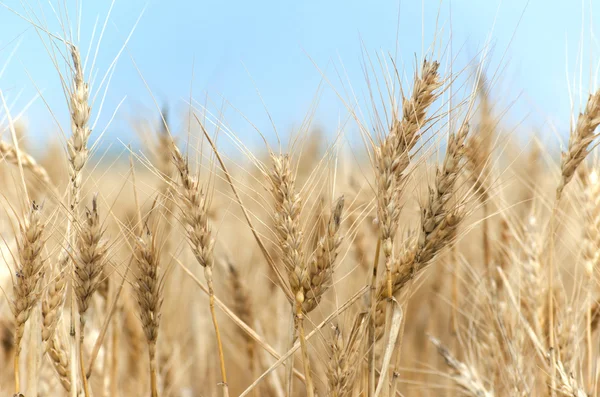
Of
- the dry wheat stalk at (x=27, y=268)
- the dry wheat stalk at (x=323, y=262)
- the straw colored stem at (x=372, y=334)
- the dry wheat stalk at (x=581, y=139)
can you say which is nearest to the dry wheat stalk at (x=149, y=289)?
the dry wheat stalk at (x=27, y=268)

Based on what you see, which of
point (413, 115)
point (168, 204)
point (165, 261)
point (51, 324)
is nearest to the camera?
point (413, 115)

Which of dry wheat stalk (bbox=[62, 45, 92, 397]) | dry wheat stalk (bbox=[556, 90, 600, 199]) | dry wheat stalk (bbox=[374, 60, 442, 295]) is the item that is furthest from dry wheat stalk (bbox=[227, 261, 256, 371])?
dry wheat stalk (bbox=[556, 90, 600, 199])

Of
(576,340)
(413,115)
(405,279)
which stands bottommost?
(576,340)

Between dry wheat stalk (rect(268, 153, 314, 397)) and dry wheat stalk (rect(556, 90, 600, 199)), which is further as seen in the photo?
dry wheat stalk (rect(556, 90, 600, 199))

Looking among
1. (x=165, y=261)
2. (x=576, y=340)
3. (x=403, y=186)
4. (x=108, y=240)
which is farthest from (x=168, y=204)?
(x=576, y=340)

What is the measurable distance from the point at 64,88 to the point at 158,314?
0.55m

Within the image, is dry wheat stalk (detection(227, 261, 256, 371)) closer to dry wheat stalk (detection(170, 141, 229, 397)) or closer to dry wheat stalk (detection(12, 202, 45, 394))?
dry wheat stalk (detection(170, 141, 229, 397))

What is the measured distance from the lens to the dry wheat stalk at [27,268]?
1286 millimetres

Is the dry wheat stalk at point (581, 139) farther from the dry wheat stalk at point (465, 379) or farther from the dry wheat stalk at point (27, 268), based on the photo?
the dry wheat stalk at point (27, 268)

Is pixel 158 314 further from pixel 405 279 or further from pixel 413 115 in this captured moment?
pixel 413 115

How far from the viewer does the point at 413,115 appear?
4.12ft

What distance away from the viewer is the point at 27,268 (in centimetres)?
129

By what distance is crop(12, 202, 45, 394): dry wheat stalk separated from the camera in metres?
1.29

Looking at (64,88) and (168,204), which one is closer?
(64,88)
